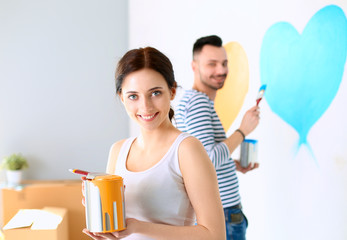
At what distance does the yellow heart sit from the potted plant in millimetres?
1501

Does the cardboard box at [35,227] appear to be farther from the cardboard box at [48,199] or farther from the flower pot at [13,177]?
the flower pot at [13,177]

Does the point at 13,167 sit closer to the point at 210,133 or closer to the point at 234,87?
the point at 234,87

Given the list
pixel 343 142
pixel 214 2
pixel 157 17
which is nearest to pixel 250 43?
pixel 214 2

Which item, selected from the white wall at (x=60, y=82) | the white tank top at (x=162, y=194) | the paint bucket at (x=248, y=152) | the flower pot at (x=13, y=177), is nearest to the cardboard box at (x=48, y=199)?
the flower pot at (x=13, y=177)

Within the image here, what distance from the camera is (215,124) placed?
133 centimetres

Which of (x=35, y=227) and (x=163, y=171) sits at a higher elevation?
(x=163, y=171)

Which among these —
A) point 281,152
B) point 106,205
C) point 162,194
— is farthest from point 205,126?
point 106,205

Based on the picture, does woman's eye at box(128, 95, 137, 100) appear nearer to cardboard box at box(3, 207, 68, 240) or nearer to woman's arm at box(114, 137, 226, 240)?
woman's arm at box(114, 137, 226, 240)

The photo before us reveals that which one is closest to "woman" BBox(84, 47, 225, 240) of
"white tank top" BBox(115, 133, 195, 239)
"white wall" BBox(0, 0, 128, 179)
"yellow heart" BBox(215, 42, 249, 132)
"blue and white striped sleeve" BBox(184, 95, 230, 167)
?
"white tank top" BBox(115, 133, 195, 239)

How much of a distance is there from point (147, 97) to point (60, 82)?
6.61ft

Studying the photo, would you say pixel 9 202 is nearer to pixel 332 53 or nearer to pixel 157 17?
pixel 157 17

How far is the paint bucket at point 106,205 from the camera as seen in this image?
2.24ft

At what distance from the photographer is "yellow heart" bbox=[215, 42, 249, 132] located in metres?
1.72

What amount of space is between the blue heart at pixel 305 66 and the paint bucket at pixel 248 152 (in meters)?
0.17
